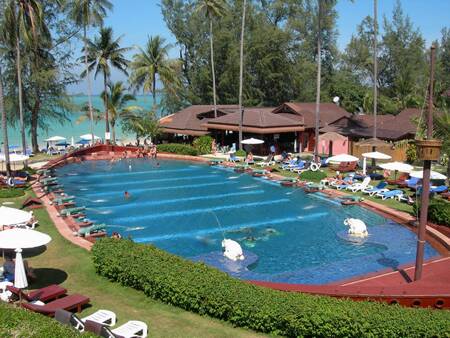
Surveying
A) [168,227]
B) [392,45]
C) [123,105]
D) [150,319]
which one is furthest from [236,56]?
[150,319]

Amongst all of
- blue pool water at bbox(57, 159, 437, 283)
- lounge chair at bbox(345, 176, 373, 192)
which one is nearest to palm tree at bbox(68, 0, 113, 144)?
blue pool water at bbox(57, 159, 437, 283)

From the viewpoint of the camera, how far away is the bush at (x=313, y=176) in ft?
93.2

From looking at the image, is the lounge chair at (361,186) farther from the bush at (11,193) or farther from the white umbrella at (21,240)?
the white umbrella at (21,240)

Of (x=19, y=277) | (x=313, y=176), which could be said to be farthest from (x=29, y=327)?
(x=313, y=176)

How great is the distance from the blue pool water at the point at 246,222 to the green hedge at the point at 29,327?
7.14 m

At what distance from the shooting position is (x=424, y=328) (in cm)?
886

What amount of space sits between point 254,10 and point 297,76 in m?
10.0

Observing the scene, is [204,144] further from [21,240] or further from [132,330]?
[132,330]

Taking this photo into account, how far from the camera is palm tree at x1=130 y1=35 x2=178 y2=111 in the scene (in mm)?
47406

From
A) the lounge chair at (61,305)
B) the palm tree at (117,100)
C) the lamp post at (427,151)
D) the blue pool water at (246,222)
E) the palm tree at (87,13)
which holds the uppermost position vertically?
the palm tree at (87,13)

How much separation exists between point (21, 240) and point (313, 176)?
19706 millimetres

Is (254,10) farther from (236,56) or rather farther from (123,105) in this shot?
(123,105)

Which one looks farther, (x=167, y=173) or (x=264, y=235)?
(x=167, y=173)

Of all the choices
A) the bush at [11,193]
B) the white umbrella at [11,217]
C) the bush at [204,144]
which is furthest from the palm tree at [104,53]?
the white umbrella at [11,217]
